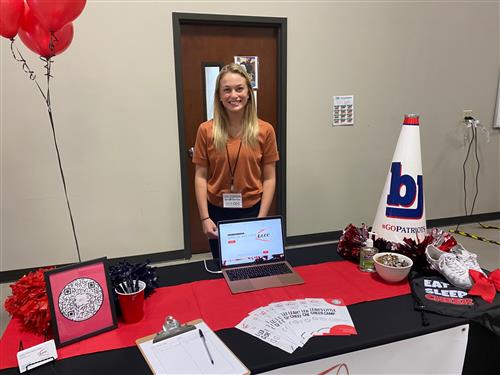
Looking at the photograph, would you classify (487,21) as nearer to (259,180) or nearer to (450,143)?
(450,143)

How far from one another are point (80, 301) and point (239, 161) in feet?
3.15

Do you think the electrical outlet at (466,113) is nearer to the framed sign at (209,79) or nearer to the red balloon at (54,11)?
the framed sign at (209,79)

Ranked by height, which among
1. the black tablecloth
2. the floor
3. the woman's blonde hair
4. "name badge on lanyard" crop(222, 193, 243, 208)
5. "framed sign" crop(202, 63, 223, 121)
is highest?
"framed sign" crop(202, 63, 223, 121)

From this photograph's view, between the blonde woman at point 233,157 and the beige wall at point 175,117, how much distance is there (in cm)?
113

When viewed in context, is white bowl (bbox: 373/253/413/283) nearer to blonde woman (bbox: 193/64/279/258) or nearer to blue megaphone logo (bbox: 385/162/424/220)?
blue megaphone logo (bbox: 385/162/424/220)

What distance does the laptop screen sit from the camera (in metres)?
1.39

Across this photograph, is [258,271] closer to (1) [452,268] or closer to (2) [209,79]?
(1) [452,268]

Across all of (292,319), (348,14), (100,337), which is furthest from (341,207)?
(100,337)

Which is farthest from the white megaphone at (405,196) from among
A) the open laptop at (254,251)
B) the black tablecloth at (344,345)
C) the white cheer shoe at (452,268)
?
the open laptop at (254,251)

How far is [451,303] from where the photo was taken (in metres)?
1.19

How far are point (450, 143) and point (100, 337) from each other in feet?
11.9

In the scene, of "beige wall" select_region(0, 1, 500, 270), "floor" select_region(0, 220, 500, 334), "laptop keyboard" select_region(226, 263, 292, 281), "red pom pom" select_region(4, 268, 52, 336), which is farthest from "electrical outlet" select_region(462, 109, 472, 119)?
"red pom pom" select_region(4, 268, 52, 336)

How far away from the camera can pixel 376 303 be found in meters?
1.21

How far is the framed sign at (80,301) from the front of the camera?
100 centimetres
